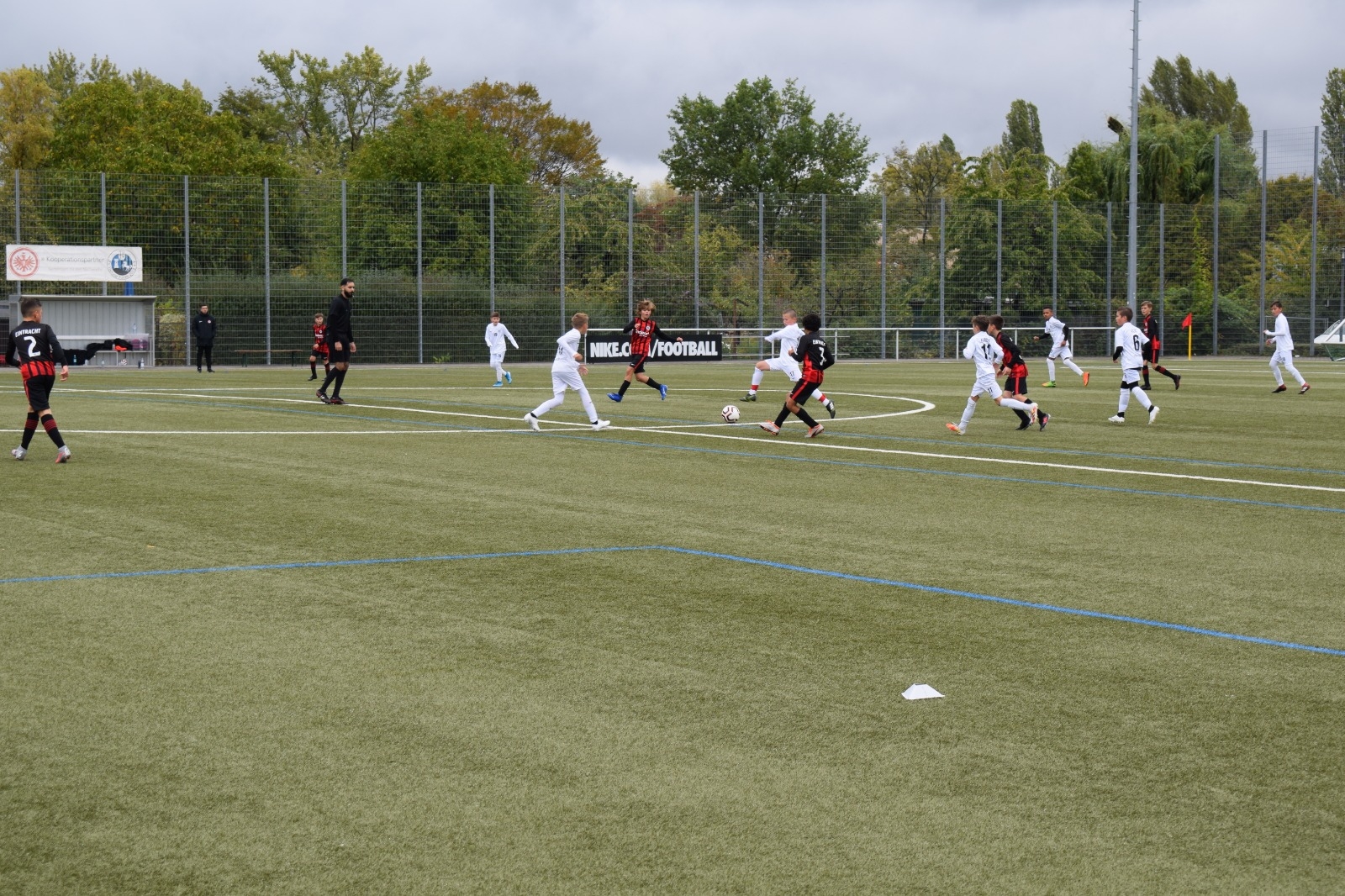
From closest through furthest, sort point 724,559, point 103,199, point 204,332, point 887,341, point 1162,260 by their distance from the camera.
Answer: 1. point 724,559
2. point 204,332
3. point 103,199
4. point 887,341
5. point 1162,260

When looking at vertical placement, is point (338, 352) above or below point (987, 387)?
above

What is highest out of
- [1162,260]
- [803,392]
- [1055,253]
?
[1055,253]

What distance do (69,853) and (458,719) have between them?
1773 millimetres

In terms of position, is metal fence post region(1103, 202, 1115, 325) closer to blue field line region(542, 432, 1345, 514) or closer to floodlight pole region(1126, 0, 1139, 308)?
floodlight pole region(1126, 0, 1139, 308)

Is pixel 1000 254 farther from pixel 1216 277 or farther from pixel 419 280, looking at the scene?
pixel 419 280

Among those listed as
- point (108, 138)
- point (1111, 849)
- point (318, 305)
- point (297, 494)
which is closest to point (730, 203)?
point (318, 305)

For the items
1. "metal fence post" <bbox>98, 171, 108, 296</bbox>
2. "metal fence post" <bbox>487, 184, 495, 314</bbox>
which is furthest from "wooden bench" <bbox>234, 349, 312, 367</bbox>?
"metal fence post" <bbox>487, 184, 495, 314</bbox>

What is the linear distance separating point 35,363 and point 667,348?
1437 inches

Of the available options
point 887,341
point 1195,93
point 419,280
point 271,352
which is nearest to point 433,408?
point 271,352

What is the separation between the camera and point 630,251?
53594 mm

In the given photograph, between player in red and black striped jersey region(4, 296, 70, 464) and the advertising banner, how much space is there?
3370cm

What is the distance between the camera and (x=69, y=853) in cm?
450

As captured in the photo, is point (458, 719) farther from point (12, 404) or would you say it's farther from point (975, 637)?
point (12, 404)

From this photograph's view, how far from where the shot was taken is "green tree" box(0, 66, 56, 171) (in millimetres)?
75562
